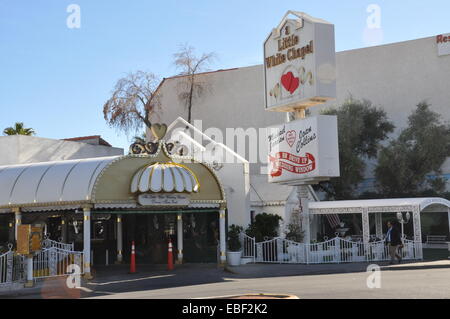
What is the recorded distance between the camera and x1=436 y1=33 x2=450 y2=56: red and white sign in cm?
3703

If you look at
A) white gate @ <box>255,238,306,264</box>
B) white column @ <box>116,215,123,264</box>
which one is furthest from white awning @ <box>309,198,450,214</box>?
white column @ <box>116,215,123,264</box>

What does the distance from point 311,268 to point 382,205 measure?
5519 millimetres

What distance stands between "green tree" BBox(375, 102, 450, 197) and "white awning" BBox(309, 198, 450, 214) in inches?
367

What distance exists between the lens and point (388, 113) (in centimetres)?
3953

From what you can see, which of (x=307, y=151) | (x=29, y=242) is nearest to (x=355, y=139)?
(x=307, y=151)

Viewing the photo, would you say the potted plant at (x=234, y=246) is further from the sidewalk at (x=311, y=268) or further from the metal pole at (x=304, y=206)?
the metal pole at (x=304, y=206)

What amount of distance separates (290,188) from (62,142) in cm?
1308

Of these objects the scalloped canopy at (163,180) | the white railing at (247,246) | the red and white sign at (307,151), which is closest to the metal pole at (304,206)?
the red and white sign at (307,151)

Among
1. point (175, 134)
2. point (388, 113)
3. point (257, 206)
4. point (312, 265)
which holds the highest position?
point (388, 113)

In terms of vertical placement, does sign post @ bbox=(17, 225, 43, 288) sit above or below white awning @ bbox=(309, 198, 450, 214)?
below

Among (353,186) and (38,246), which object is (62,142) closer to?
(38,246)

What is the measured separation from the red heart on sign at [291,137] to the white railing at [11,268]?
11.6 metres

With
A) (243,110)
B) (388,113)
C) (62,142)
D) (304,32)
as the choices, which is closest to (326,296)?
(304,32)

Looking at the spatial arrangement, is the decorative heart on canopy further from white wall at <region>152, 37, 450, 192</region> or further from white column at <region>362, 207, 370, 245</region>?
white wall at <region>152, 37, 450, 192</region>
